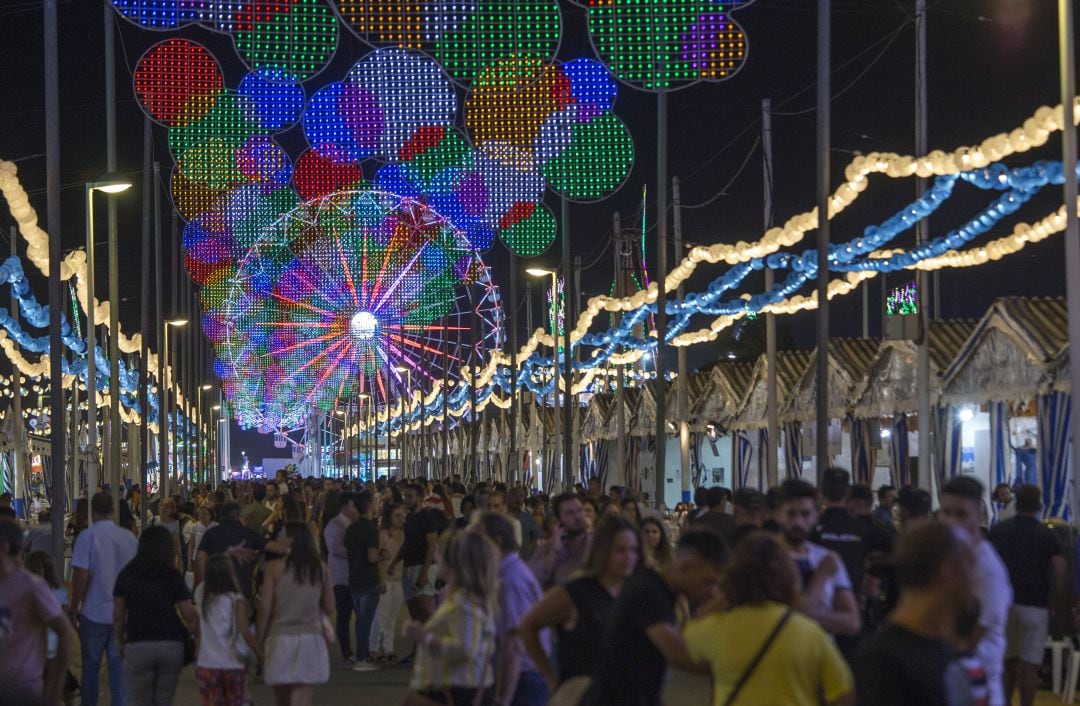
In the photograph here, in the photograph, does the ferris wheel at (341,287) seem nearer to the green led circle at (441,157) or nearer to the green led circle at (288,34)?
the green led circle at (441,157)

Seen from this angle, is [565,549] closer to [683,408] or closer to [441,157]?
[441,157]

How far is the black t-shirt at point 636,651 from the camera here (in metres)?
7.16

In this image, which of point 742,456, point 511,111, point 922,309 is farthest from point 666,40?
point 742,456

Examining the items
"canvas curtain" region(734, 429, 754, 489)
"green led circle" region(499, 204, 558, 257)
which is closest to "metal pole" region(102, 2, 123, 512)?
"green led circle" region(499, 204, 558, 257)

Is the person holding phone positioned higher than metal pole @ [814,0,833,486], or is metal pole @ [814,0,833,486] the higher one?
metal pole @ [814,0,833,486]

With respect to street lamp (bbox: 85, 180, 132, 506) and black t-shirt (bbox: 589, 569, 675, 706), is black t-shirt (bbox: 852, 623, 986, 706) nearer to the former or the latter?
black t-shirt (bbox: 589, 569, 675, 706)

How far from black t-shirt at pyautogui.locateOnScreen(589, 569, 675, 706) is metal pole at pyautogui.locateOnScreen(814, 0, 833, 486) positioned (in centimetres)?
1411

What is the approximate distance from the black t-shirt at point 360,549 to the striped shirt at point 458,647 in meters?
9.24

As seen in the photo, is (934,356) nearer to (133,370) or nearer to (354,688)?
(354,688)

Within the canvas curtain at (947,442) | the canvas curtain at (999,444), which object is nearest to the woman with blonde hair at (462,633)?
the canvas curtain at (999,444)

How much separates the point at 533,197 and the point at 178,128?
18.7ft

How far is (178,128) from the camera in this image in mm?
27938

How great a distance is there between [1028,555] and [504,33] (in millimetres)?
7496

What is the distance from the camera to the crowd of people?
5.43 metres
